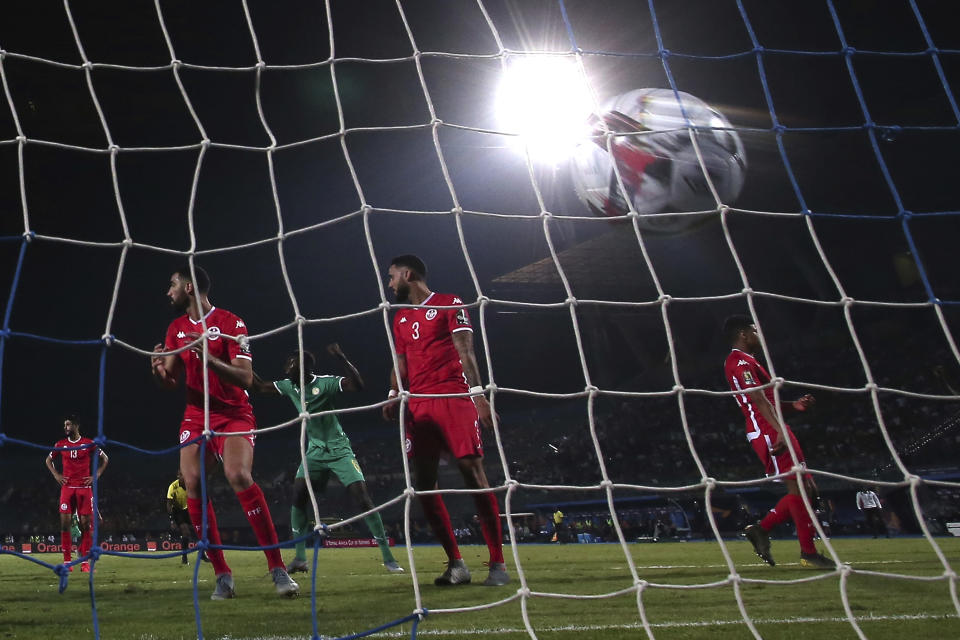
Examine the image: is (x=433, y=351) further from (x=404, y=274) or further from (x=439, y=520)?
(x=439, y=520)

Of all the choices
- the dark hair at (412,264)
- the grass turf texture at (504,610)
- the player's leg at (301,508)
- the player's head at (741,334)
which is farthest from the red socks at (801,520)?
the player's leg at (301,508)

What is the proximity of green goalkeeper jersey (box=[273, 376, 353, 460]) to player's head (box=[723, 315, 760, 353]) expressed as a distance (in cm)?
291

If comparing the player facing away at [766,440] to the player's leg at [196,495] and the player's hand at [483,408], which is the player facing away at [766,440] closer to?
the player's hand at [483,408]

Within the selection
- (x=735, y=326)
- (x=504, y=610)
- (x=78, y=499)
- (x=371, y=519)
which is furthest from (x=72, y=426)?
(x=735, y=326)

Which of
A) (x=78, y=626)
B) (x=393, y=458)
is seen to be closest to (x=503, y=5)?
(x=78, y=626)

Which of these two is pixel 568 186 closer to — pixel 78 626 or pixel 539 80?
pixel 539 80

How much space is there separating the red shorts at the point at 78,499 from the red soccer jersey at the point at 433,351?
19.8 ft

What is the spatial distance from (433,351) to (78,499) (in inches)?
249

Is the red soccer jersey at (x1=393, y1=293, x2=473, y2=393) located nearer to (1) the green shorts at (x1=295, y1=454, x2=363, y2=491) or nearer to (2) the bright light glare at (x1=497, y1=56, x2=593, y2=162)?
(1) the green shorts at (x1=295, y1=454, x2=363, y2=491)

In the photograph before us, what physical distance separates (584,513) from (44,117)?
1441 centimetres

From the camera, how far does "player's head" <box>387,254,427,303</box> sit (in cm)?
400

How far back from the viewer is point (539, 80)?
10680 millimetres

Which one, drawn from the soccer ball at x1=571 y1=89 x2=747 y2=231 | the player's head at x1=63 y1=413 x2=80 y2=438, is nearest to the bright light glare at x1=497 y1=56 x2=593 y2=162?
the soccer ball at x1=571 y1=89 x2=747 y2=231

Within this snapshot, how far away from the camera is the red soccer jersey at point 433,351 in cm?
395
